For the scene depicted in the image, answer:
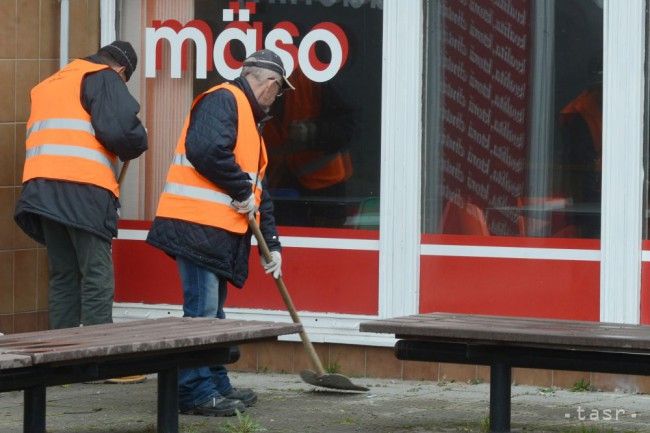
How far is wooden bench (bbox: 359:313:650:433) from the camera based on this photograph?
5.37m

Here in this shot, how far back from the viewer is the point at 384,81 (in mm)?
7828

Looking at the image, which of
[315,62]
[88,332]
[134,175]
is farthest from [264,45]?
[88,332]

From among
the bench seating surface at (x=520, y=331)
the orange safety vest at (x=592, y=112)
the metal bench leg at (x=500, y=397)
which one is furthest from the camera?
the orange safety vest at (x=592, y=112)

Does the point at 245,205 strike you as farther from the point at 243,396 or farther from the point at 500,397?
the point at 500,397

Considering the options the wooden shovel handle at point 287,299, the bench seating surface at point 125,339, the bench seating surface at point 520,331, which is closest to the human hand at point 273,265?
the wooden shovel handle at point 287,299

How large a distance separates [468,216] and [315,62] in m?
1.25

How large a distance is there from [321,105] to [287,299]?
150 centimetres

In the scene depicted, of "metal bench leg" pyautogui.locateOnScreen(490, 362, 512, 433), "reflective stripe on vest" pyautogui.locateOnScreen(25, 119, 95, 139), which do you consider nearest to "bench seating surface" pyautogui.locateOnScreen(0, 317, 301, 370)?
"metal bench leg" pyautogui.locateOnScreen(490, 362, 512, 433)

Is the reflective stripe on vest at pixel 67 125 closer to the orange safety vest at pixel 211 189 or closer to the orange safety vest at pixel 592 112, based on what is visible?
the orange safety vest at pixel 211 189

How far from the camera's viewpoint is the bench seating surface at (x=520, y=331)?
5305mm

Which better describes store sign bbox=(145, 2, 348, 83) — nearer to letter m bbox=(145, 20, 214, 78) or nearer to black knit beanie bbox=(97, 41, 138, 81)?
letter m bbox=(145, 20, 214, 78)

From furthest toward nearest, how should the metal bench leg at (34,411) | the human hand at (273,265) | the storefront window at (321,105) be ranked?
the storefront window at (321,105), the human hand at (273,265), the metal bench leg at (34,411)

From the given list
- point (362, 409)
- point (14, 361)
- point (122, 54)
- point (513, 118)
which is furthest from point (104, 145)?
point (14, 361)

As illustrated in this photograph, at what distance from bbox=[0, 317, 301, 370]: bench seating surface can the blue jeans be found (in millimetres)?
541
